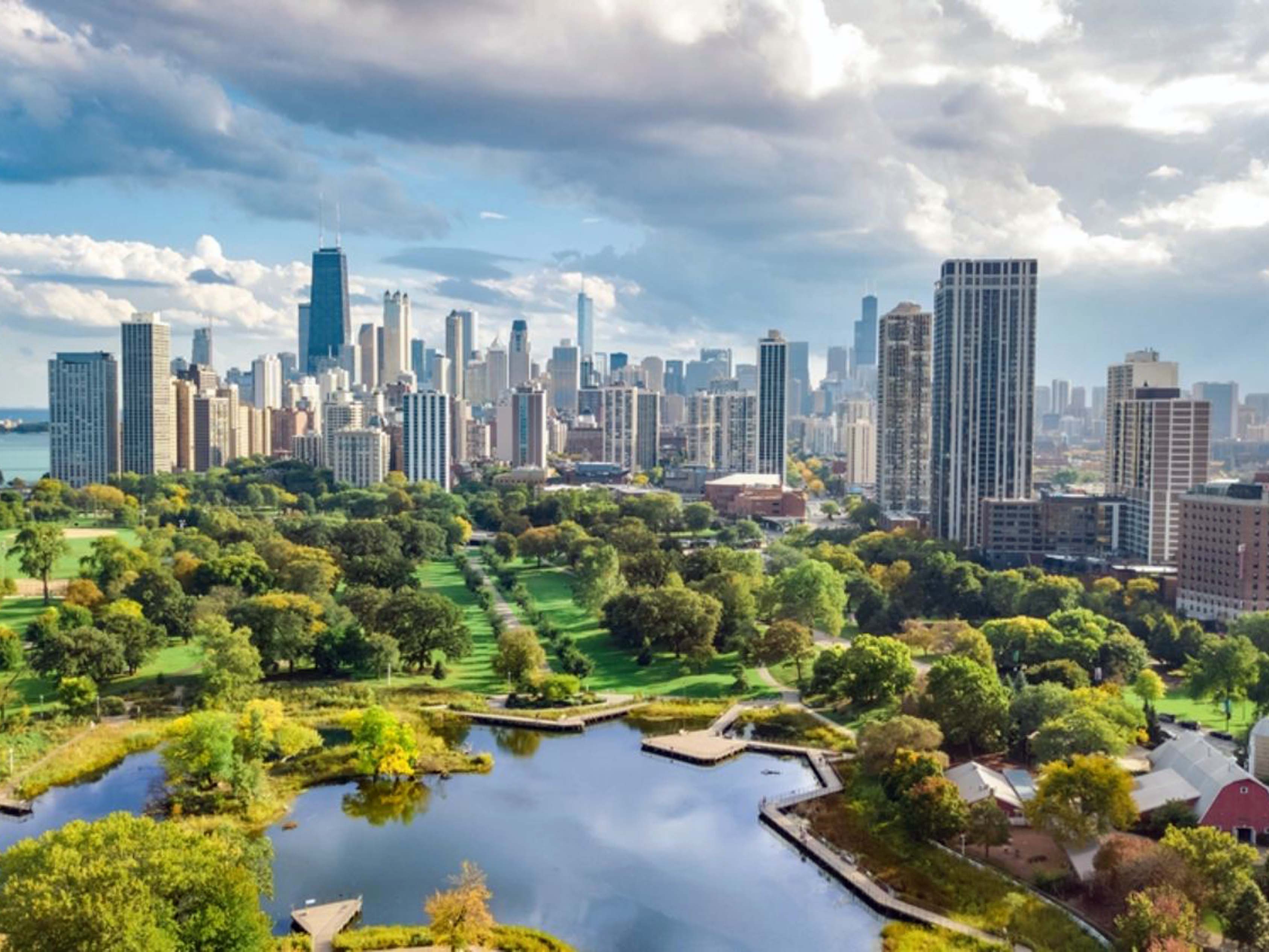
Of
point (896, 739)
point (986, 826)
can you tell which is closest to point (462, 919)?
point (986, 826)

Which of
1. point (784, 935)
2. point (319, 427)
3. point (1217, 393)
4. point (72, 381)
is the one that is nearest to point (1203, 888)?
point (784, 935)

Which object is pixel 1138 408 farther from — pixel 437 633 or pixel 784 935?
pixel 784 935

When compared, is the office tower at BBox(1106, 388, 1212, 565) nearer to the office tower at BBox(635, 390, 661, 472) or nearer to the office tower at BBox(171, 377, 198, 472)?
the office tower at BBox(635, 390, 661, 472)

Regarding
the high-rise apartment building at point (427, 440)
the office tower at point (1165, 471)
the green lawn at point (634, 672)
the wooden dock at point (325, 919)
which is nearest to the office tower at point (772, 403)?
the high-rise apartment building at point (427, 440)

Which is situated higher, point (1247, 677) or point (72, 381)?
point (72, 381)

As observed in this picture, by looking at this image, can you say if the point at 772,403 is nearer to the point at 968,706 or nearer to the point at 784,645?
the point at 784,645

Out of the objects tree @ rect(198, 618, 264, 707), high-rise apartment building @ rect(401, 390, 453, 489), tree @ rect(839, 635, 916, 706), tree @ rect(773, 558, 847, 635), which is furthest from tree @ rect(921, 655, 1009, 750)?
high-rise apartment building @ rect(401, 390, 453, 489)

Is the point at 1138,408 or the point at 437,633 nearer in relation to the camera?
the point at 437,633
